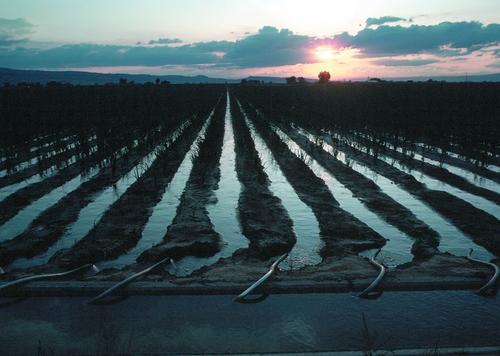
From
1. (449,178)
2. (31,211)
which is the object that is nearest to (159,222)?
(31,211)

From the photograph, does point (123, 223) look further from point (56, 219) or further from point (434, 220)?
point (434, 220)

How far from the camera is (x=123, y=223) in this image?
5953mm

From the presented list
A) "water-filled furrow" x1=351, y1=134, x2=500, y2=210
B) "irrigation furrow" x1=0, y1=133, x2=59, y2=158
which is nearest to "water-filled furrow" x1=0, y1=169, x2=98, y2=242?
"irrigation furrow" x1=0, y1=133, x2=59, y2=158

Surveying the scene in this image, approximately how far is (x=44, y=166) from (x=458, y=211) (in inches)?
302

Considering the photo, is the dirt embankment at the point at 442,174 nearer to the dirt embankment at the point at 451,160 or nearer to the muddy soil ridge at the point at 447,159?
the muddy soil ridge at the point at 447,159

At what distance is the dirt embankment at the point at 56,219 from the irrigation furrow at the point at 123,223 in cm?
39

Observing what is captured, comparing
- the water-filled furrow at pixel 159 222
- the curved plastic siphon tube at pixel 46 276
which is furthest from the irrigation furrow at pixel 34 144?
the curved plastic siphon tube at pixel 46 276

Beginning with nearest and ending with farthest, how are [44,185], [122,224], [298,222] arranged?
[122,224] → [298,222] → [44,185]

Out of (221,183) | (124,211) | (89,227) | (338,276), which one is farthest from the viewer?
(221,183)

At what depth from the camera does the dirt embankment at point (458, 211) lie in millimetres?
5438

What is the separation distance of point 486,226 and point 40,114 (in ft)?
63.6

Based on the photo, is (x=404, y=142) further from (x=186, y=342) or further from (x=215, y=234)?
(x=186, y=342)

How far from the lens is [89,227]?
5.86 meters

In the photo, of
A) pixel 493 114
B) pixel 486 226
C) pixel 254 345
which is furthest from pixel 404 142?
pixel 254 345
